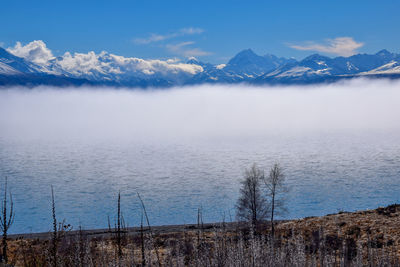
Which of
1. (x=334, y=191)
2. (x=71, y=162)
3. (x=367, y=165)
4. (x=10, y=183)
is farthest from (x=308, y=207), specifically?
(x=71, y=162)

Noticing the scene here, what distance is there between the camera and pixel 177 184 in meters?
121

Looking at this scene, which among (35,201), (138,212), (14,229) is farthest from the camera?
(35,201)

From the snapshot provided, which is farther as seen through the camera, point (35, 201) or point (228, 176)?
point (228, 176)

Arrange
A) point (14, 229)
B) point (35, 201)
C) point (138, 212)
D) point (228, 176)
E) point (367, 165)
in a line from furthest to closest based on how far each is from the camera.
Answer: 1. point (367, 165)
2. point (228, 176)
3. point (35, 201)
4. point (138, 212)
5. point (14, 229)

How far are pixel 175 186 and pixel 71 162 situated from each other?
7538 centimetres

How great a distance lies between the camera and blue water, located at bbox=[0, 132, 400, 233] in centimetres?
8919

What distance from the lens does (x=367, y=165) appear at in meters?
147

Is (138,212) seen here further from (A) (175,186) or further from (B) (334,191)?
(B) (334,191)

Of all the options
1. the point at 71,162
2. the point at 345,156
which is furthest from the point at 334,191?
the point at 71,162

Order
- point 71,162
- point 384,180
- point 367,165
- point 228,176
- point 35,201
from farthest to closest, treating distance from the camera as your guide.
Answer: point 71,162, point 367,165, point 228,176, point 384,180, point 35,201

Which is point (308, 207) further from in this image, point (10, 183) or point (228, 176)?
point (10, 183)

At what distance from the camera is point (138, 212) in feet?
294

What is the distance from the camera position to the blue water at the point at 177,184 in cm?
8919

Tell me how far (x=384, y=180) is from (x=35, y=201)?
102 m
